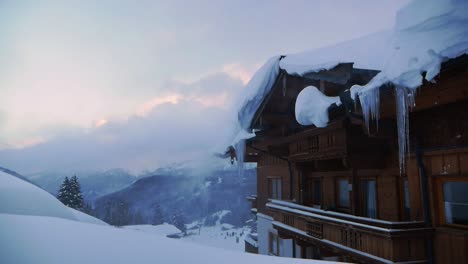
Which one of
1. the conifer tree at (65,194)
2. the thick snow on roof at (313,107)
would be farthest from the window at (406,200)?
the conifer tree at (65,194)

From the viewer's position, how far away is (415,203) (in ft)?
24.1

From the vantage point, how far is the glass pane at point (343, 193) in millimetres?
10672

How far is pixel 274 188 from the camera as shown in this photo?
1672 centimetres

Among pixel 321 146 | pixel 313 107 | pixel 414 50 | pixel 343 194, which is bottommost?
pixel 343 194

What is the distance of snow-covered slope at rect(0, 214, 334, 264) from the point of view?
6.38ft

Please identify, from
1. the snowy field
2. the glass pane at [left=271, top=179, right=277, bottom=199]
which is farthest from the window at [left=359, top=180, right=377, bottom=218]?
the snowy field

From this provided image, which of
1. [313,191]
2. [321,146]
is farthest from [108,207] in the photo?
[321,146]

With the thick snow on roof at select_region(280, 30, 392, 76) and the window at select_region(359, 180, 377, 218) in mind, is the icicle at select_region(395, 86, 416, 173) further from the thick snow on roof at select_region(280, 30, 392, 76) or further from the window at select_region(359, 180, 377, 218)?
the window at select_region(359, 180, 377, 218)

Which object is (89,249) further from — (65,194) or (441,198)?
(65,194)

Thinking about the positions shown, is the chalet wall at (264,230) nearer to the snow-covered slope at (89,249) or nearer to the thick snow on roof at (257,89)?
the thick snow on roof at (257,89)

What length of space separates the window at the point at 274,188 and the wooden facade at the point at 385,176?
359 centimetres

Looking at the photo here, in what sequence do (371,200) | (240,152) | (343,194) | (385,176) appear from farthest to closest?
(240,152)
(343,194)
(371,200)
(385,176)

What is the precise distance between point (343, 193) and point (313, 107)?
4650mm

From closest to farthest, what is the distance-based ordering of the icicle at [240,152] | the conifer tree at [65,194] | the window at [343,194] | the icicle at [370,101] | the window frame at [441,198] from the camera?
the icicle at [370,101], the window frame at [441,198], the window at [343,194], the icicle at [240,152], the conifer tree at [65,194]
